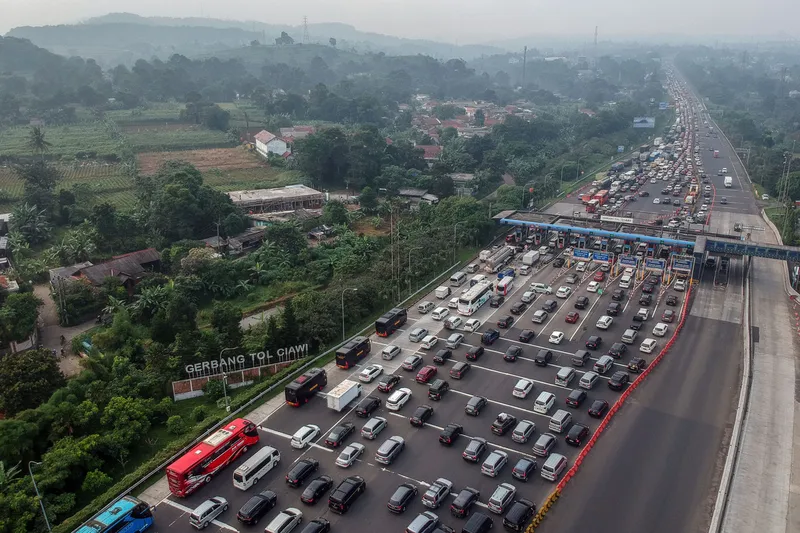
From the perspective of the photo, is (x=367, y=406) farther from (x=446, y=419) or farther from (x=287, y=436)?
(x=287, y=436)

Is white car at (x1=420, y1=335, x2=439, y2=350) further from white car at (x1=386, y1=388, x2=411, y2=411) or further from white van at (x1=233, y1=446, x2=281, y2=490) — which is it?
white van at (x1=233, y1=446, x2=281, y2=490)

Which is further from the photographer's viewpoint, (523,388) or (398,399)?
(523,388)

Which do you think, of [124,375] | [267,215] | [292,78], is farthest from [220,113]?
[124,375]

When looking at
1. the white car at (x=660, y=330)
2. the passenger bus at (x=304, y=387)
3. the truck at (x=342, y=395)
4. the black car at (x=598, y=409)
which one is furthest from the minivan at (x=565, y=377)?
the passenger bus at (x=304, y=387)

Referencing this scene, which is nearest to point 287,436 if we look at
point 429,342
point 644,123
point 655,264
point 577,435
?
point 429,342

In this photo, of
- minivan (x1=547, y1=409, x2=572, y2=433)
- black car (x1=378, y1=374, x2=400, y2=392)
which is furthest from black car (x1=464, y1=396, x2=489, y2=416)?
black car (x1=378, y1=374, x2=400, y2=392)

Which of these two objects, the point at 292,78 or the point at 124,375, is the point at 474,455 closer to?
the point at 124,375
